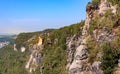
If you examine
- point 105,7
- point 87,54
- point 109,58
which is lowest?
point 109,58

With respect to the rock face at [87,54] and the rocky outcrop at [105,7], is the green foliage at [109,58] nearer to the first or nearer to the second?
the rock face at [87,54]

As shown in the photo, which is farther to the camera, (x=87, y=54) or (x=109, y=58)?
(x=87, y=54)

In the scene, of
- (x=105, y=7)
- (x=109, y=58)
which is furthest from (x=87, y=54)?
(x=105, y=7)

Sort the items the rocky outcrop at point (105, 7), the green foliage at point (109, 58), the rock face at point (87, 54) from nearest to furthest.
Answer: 1. the green foliage at point (109, 58)
2. the rock face at point (87, 54)
3. the rocky outcrop at point (105, 7)

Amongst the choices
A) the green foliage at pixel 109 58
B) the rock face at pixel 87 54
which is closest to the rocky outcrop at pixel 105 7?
the rock face at pixel 87 54

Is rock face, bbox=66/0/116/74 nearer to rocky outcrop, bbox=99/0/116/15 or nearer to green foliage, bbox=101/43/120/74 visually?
rocky outcrop, bbox=99/0/116/15

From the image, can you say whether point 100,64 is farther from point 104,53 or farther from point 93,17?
point 93,17

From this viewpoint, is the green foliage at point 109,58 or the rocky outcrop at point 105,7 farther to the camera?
the rocky outcrop at point 105,7

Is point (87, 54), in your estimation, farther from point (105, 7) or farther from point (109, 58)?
point (105, 7)
